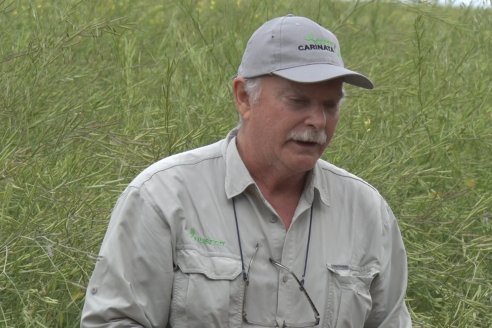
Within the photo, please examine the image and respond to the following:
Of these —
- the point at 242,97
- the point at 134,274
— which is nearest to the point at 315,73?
the point at 242,97

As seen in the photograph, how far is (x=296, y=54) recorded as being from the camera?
3217 millimetres

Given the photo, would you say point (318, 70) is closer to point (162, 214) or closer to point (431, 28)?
point (162, 214)

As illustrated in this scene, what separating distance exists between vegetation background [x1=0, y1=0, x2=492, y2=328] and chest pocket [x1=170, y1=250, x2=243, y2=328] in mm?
698

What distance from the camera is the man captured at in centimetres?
311

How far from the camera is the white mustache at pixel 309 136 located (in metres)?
3.17

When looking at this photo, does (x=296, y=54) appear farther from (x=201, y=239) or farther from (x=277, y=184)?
(x=201, y=239)

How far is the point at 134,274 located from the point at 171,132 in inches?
73.0

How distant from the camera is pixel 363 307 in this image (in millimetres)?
3312

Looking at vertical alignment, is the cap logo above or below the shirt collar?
above

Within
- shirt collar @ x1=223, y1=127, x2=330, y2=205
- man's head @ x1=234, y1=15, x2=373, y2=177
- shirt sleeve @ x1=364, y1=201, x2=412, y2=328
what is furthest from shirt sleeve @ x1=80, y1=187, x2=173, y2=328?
shirt sleeve @ x1=364, y1=201, x2=412, y2=328

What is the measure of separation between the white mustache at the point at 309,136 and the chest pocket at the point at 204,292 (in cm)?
33

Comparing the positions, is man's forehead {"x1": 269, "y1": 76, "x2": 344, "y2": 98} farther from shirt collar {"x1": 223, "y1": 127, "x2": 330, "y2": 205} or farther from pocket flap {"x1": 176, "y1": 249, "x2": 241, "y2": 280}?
pocket flap {"x1": 176, "y1": 249, "x2": 241, "y2": 280}

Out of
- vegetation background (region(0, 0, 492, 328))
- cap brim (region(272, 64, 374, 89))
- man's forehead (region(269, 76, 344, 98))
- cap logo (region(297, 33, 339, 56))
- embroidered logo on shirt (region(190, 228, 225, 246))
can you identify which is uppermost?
cap logo (region(297, 33, 339, 56))

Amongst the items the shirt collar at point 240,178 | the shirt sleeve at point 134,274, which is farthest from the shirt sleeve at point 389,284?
the shirt sleeve at point 134,274
